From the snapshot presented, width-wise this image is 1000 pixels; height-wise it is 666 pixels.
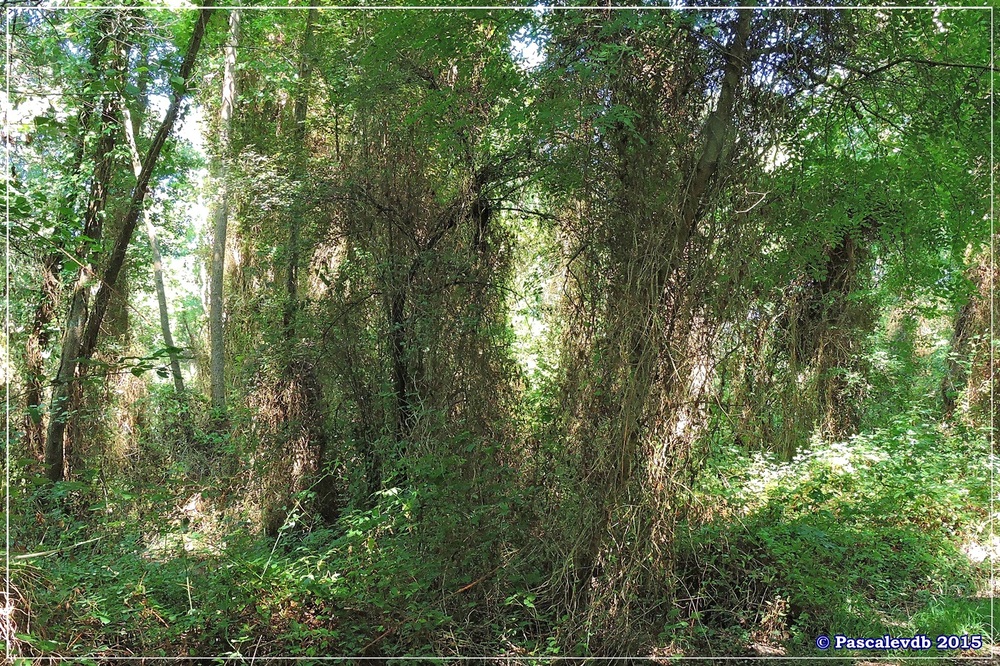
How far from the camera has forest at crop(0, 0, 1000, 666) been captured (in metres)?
3.46

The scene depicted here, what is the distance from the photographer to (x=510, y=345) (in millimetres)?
5074

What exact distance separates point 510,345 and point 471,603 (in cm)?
196

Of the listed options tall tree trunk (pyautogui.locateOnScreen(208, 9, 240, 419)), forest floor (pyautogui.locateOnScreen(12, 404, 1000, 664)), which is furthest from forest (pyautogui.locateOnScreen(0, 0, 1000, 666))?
tall tree trunk (pyautogui.locateOnScreen(208, 9, 240, 419))

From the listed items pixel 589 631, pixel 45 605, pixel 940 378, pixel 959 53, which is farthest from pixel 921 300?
pixel 45 605

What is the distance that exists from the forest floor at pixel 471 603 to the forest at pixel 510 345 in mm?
26

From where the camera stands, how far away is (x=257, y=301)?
222 inches

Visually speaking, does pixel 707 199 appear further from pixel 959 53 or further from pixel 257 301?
pixel 257 301

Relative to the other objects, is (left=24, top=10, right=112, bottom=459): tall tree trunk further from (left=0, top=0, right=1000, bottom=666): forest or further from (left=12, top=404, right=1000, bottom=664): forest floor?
(left=12, top=404, right=1000, bottom=664): forest floor

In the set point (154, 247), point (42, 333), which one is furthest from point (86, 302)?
point (154, 247)

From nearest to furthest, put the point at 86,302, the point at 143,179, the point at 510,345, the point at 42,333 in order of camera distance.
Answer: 1. the point at 143,179
2. the point at 510,345
3. the point at 86,302
4. the point at 42,333

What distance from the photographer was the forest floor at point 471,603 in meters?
3.38

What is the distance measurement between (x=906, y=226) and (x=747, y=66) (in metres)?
1.85

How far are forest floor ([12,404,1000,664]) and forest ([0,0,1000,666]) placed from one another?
1.0 inches

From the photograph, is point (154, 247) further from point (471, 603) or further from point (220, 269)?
point (471, 603)
